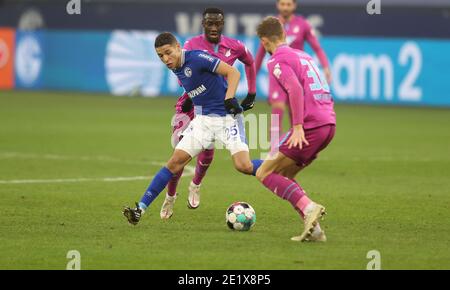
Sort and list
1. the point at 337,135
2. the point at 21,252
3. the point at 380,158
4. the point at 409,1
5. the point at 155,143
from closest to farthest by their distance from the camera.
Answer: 1. the point at 21,252
2. the point at 380,158
3. the point at 155,143
4. the point at 337,135
5. the point at 409,1

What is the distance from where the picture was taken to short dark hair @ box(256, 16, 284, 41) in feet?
29.6

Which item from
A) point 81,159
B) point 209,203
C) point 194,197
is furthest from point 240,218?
point 81,159

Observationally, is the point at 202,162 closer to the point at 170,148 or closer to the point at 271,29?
the point at 271,29

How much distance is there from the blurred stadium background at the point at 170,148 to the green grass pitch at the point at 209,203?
0.03 metres

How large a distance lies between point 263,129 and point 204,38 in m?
9.68

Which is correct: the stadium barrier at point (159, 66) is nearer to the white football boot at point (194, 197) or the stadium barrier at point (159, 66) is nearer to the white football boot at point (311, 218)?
the white football boot at point (194, 197)

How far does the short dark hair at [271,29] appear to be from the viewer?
9016 mm

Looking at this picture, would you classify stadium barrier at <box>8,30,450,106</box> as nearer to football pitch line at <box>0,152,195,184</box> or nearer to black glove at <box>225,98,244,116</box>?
football pitch line at <box>0,152,195,184</box>

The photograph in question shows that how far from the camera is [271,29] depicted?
9023 millimetres

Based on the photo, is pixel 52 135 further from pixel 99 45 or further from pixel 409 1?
pixel 409 1

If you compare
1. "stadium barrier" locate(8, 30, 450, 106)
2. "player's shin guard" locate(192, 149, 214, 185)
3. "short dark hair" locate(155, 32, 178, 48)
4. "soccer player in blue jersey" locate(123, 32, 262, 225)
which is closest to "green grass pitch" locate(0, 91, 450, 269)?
"player's shin guard" locate(192, 149, 214, 185)

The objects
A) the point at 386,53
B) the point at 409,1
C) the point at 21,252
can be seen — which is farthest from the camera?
the point at 409,1

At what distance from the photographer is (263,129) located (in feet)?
67.0

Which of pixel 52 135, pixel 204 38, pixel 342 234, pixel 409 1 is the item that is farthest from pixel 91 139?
pixel 409 1
